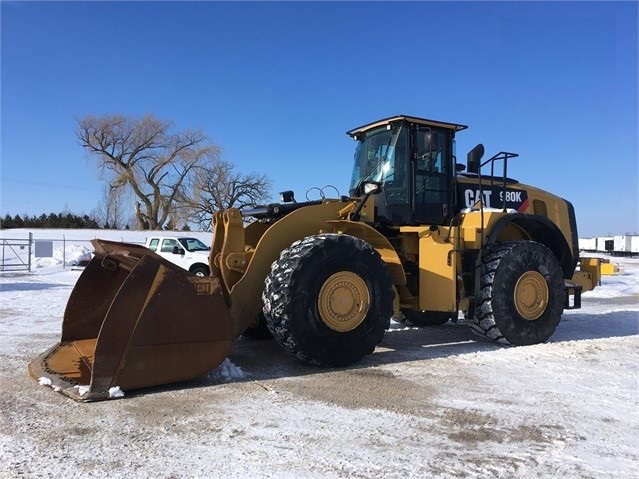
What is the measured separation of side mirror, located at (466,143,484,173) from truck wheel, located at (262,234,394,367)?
2.75 m

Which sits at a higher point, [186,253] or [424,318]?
[186,253]

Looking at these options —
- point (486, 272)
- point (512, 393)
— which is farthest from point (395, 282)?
point (512, 393)

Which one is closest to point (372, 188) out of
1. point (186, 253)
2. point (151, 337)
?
point (151, 337)

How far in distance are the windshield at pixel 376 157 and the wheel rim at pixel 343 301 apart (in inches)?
79.2

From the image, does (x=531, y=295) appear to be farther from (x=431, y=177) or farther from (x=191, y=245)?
(x=191, y=245)

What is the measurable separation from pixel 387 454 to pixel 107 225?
6055cm

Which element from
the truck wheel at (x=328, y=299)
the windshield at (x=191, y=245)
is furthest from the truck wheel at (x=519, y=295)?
the windshield at (x=191, y=245)

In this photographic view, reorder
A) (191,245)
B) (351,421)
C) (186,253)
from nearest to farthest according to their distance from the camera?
(351,421)
(186,253)
(191,245)

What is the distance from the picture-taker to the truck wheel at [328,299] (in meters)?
5.54

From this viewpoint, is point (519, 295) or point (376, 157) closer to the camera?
point (519, 295)

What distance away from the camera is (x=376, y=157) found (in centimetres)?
767

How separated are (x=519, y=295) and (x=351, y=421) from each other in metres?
4.05

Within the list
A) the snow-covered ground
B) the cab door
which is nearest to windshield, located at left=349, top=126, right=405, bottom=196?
the cab door

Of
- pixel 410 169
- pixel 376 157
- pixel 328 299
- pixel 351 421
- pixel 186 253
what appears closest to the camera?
pixel 351 421
